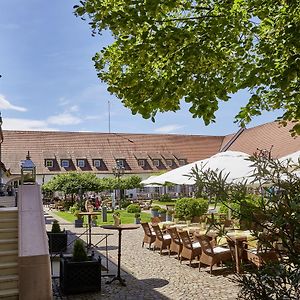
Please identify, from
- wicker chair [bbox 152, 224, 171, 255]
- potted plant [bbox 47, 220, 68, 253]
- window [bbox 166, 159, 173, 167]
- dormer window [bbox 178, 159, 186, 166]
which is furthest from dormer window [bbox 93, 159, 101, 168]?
wicker chair [bbox 152, 224, 171, 255]

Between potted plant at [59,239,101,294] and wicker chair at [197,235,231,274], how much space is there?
8.88 feet

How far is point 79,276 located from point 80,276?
2 cm

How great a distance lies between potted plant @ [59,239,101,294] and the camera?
8320 millimetres

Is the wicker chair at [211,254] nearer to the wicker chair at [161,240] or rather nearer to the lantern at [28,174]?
the wicker chair at [161,240]

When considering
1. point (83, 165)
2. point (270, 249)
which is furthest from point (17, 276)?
point (83, 165)

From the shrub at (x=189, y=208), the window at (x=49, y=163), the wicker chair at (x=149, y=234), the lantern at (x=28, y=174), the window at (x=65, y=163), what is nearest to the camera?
the lantern at (x=28, y=174)

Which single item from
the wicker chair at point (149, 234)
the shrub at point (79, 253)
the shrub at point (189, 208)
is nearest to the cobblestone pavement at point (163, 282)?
the shrub at point (79, 253)

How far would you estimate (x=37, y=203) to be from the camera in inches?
375

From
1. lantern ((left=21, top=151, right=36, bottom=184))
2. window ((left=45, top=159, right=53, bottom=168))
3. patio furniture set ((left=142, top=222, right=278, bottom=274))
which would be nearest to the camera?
patio furniture set ((left=142, top=222, right=278, bottom=274))

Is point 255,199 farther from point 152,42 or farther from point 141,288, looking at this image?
point 141,288

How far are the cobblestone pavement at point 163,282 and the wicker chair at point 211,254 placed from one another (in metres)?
0.27

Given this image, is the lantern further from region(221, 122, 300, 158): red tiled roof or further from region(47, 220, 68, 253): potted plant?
region(221, 122, 300, 158): red tiled roof

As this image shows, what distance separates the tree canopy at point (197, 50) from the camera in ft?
17.6

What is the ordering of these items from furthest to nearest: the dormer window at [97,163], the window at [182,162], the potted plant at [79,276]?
the window at [182,162] < the dormer window at [97,163] < the potted plant at [79,276]
